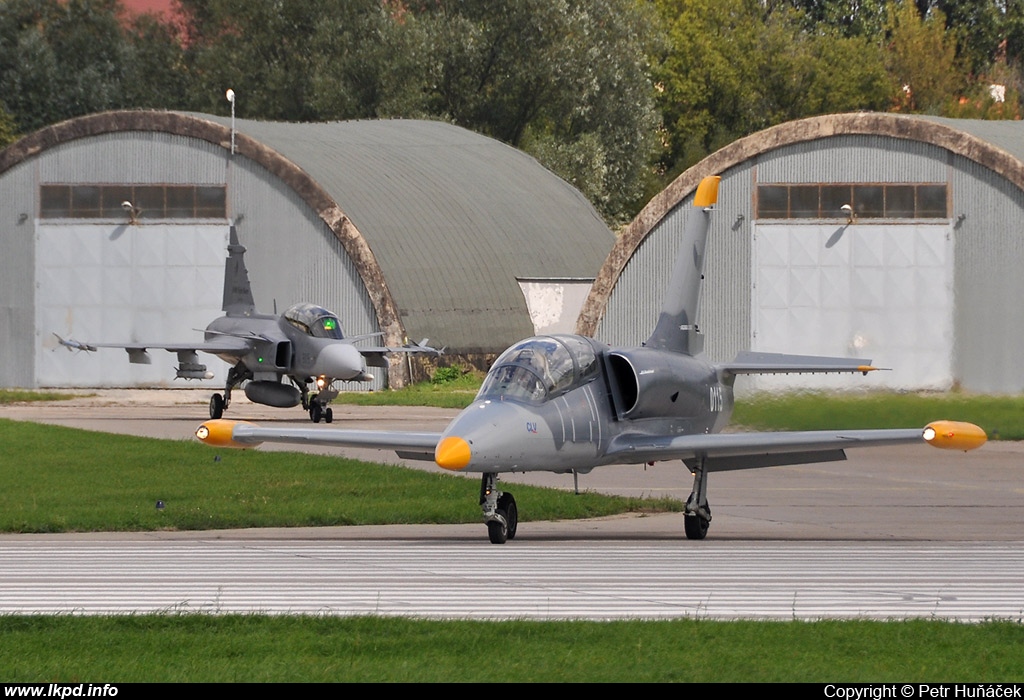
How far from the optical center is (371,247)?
1933 inches

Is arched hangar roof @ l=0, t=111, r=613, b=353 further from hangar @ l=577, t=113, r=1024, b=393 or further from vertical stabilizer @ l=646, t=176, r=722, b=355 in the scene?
vertical stabilizer @ l=646, t=176, r=722, b=355

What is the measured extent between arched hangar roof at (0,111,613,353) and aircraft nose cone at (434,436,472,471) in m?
32.0

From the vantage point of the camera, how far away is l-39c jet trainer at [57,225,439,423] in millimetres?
39344

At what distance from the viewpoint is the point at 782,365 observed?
19.8 meters

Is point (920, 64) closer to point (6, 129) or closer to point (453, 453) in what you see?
point (6, 129)

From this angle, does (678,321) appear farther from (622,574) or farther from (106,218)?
(106,218)

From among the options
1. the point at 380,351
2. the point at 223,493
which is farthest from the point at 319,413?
the point at 223,493

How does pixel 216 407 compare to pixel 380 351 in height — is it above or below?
below

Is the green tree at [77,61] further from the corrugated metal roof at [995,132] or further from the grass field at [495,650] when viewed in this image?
the grass field at [495,650]

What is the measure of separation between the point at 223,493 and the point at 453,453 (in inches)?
297

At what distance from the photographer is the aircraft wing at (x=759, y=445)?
17.2 meters

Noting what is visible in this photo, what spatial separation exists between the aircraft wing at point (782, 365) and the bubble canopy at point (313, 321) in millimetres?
20805

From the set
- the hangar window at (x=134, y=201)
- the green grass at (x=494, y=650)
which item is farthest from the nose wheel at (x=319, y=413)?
the green grass at (x=494, y=650)
